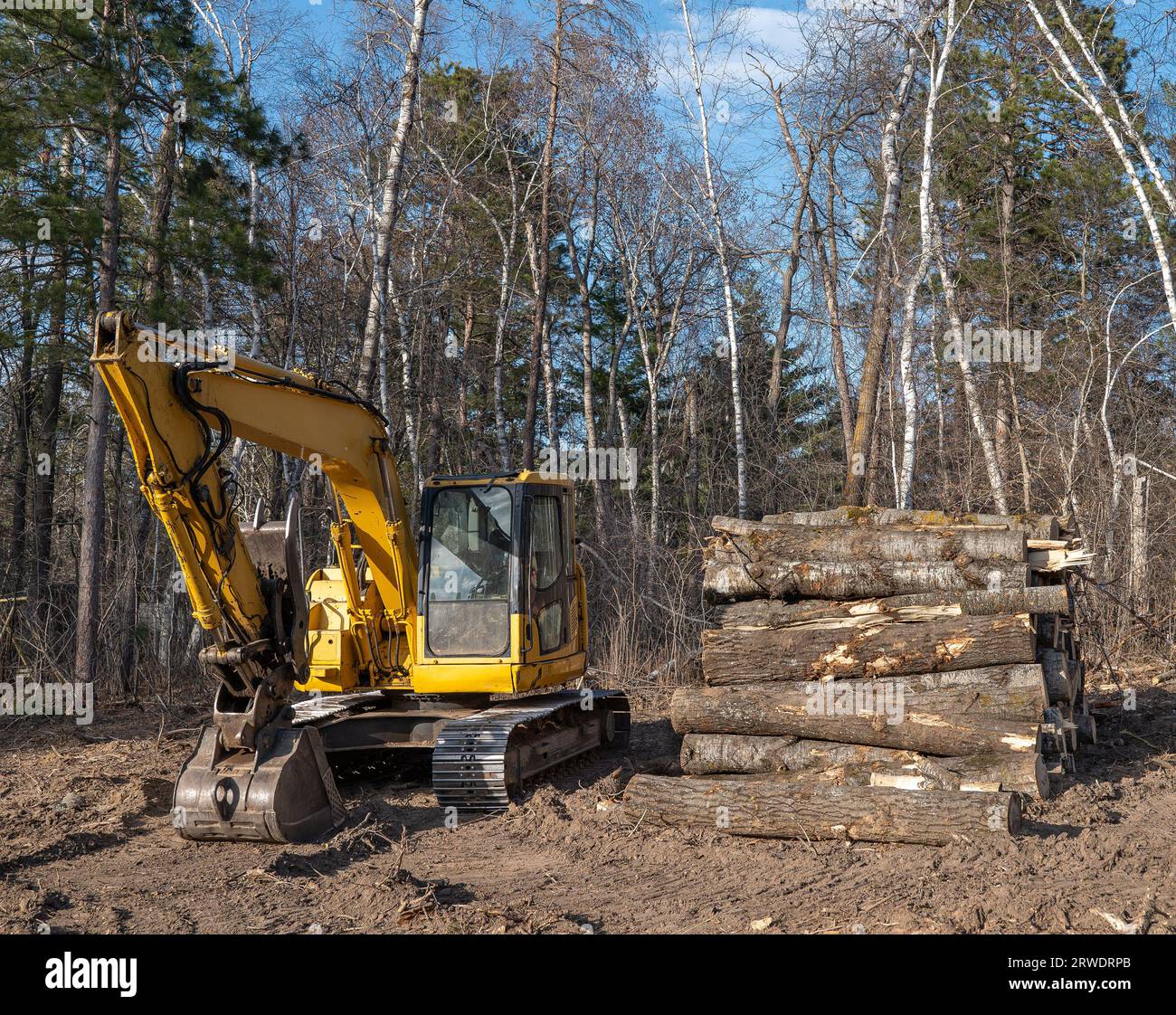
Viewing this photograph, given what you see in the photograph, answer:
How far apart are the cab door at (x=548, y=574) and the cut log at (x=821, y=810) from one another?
1.71m

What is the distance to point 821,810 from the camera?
23.5 ft

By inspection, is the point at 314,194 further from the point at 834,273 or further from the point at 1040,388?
the point at 1040,388

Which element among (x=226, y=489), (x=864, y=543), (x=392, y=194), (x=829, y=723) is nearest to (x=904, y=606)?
(x=864, y=543)

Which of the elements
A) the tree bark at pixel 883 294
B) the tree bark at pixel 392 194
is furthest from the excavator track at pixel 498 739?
the tree bark at pixel 883 294

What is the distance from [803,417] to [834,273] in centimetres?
330

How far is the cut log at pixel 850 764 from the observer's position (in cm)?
755

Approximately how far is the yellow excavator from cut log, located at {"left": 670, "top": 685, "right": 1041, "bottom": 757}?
1318 mm

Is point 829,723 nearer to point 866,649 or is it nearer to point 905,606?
point 866,649

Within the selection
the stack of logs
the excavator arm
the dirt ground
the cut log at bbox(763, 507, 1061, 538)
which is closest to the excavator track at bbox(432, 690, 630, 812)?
the dirt ground

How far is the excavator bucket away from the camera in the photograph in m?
7.10

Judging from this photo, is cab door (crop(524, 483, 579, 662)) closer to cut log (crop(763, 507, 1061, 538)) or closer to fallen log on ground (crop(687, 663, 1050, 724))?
fallen log on ground (crop(687, 663, 1050, 724))

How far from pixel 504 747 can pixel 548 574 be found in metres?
1.78

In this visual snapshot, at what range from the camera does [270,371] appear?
24.6ft
